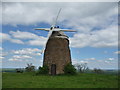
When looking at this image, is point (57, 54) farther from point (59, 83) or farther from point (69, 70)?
point (59, 83)

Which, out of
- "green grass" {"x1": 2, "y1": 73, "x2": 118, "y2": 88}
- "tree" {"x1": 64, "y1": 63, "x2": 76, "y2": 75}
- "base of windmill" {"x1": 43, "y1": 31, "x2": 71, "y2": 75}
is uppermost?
"base of windmill" {"x1": 43, "y1": 31, "x2": 71, "y2": 75}

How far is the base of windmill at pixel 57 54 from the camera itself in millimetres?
28609

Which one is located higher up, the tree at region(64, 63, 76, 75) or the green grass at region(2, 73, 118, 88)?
the tree at region(64, 63, 76, 75)

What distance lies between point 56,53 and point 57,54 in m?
0.22

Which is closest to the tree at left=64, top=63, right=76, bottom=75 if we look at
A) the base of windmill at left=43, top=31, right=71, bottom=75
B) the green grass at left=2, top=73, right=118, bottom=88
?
the base of windmill at left=43, top=31, right=71, bottom=75

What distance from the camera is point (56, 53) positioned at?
94.1ft

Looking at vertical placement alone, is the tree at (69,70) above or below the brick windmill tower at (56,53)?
below

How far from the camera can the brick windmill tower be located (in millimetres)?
28609

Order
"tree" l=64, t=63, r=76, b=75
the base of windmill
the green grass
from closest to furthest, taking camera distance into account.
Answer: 1. the green grass
2. "tree" l=64, t=63, r=76, b=75
3. the base of windmill

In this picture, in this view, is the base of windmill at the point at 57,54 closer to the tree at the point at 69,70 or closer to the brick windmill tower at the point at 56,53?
the brick windmill tower at the point at 56,53

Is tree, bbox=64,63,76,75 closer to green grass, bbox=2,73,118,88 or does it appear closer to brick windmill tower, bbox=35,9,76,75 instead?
brick windmill tower, bbox=35,9,76,75

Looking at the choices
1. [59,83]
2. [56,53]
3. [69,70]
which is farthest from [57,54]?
[59,83]

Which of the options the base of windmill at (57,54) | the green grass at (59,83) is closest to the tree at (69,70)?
the base of windmill at (57,54)

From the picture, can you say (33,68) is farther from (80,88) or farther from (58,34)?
(80,88)
